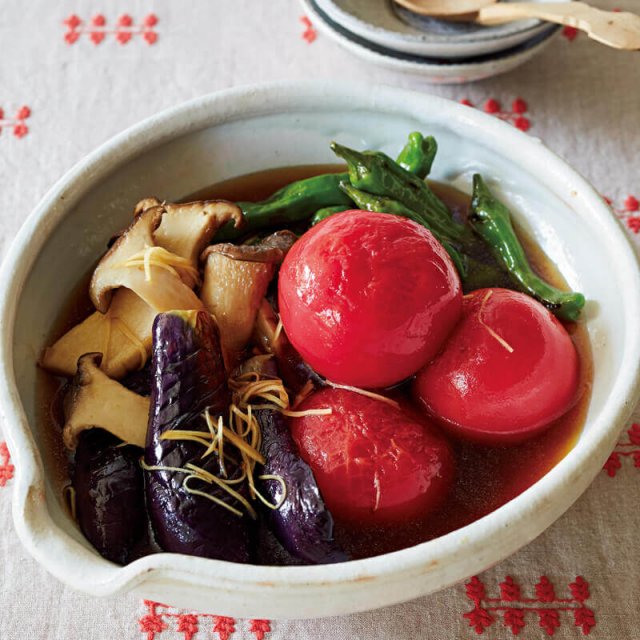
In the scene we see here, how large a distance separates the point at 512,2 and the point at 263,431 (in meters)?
1.23

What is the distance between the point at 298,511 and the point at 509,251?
624mm

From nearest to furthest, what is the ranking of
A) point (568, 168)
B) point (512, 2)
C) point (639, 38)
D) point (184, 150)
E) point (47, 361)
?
1. point (47, 361)
2. point (568, 168)
3. point (184, 150)
4. point (639, 38)
5. point (512, 2)

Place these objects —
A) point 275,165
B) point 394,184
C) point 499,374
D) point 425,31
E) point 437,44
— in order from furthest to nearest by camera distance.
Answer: point 425,31 → point 437,44 → point 275,165 → point 394,184 → point 499,374

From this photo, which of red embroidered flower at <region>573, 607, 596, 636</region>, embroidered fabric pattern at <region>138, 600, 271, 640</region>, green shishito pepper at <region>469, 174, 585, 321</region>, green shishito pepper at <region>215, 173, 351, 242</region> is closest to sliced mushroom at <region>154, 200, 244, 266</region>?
green shishito pepper at <region>215, 173, 351, 242</region>

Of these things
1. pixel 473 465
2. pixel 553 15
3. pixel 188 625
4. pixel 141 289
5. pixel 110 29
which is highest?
pixel 553 15

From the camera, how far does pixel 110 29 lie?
205 cm

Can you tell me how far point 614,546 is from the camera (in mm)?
1314

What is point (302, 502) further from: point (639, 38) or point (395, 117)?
point (639, 38)

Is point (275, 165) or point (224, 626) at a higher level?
point (275, 165)

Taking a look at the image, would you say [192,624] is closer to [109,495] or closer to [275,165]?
[109,495]

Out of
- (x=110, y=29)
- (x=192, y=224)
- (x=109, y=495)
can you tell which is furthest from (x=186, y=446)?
(x=110, y=29)

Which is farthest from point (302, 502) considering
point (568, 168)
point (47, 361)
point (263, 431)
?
point (568, 168)

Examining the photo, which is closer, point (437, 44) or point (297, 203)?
point (297, 203)

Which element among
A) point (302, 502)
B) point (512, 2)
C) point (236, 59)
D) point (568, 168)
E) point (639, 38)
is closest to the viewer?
point (302, 502)
